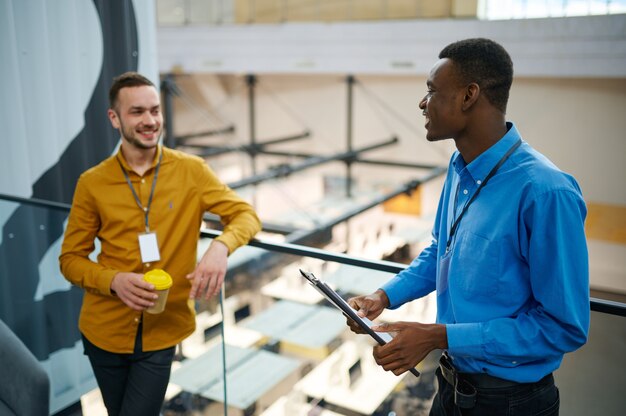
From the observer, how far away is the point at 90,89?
2748 mm

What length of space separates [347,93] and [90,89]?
6.08m

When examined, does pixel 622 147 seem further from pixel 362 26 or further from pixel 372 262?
pixel 372 262

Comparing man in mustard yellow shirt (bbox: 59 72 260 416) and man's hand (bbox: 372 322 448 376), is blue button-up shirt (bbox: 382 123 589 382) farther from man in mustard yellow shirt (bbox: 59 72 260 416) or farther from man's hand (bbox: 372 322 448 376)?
man in mustard yellow shirt (bbox: 59 72 260 416)

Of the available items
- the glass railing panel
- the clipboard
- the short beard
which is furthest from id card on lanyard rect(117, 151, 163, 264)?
the clipboard

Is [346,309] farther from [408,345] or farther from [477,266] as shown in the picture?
[477,266]

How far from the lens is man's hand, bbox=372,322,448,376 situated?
117 cm

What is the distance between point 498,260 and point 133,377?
1.24m

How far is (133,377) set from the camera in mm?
1854

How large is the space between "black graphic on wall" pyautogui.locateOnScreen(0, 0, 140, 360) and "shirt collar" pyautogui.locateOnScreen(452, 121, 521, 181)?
6.77 feet

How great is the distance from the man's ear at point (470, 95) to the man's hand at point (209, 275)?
3.04 ft

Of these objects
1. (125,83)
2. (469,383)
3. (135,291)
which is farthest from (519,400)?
(125,83)

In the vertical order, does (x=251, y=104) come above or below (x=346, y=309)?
below

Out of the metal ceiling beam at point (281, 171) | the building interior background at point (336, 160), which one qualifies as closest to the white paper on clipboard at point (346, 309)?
the building interior background at point (336, 160)

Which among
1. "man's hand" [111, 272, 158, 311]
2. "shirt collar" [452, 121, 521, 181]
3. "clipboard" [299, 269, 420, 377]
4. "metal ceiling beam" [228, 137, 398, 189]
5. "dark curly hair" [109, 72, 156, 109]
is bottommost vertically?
"metal ceiling beam" [228, 137, 398, 189]
